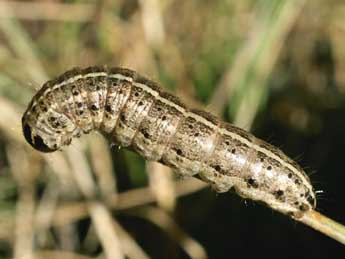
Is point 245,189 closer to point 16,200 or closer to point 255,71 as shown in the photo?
point 255,71

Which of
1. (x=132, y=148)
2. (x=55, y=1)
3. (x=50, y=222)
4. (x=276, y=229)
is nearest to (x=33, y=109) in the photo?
(x=132, y=148)

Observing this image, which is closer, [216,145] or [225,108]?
[216,145]

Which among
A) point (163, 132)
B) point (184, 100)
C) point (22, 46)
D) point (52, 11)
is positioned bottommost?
point (163, 132)

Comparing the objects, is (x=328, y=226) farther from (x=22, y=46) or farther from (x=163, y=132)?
(x=22, y=46)

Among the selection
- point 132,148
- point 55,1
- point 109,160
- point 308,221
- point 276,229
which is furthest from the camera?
point 55,1

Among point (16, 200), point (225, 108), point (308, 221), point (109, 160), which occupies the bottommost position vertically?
point (308, 221)

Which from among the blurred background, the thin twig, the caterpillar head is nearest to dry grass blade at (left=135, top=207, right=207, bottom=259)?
the blurred background

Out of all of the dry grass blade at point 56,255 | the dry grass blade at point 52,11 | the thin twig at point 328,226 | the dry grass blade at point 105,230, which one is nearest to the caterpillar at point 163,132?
the thin twig at point 328,226

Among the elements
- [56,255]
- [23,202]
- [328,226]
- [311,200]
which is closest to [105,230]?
[56,255]
